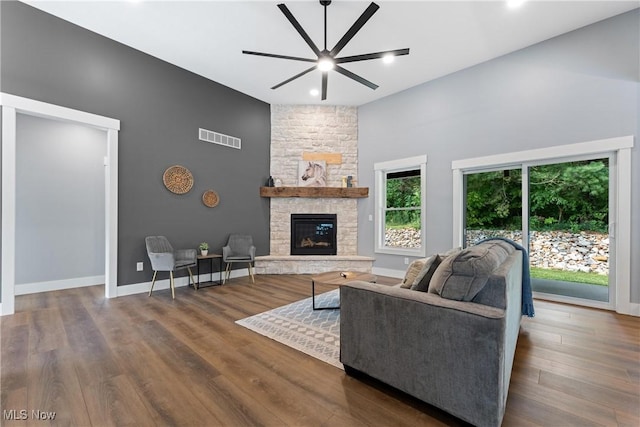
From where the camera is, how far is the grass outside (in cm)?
349

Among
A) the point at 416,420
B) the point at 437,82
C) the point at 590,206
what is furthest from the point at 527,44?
the point at 416,420

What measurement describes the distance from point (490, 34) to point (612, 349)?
3754mm

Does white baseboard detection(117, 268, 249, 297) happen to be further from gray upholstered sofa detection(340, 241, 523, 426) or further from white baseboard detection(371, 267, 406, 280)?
gray upholstered sofa detection(340, 241, 523, 426)

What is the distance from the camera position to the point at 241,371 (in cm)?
200

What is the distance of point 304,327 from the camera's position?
2787 millimetres

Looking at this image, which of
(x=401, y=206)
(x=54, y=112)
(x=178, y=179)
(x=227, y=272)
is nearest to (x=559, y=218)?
(x=401, y=206)

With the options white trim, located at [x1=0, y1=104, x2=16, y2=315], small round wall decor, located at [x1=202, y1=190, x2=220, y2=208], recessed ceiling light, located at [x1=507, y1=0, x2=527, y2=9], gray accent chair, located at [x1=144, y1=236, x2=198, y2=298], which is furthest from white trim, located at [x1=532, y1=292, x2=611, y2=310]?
white trim, located at [x1=0, y1=104, x2=16, y2=315]

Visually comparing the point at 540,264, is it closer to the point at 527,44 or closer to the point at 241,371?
the point at 527,44

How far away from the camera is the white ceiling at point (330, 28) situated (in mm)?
3119

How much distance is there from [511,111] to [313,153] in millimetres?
3477

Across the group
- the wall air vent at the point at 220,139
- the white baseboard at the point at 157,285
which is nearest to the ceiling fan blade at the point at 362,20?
the wall air vent at the point at 220,139

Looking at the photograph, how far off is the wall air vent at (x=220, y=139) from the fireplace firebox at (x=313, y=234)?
1.83 metres

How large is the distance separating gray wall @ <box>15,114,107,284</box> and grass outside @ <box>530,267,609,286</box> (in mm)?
6982

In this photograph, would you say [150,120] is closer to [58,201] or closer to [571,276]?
[58,201]
